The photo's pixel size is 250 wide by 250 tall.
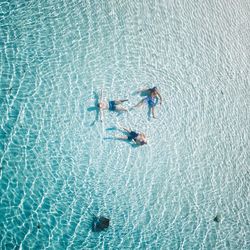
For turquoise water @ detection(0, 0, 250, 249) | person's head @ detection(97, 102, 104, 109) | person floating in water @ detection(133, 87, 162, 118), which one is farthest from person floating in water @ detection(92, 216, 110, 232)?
person floating in water @ detection(133, 87, 162, 118)

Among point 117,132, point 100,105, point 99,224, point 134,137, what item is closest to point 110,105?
point 100,105

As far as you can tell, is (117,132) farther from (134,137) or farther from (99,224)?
(99,224)

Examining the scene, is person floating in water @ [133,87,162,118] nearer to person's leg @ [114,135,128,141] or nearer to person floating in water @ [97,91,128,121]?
person floating in water @ [97,91,128,121]

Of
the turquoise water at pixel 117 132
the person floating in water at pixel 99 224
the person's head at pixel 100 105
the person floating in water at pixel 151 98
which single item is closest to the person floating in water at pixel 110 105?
the person's head at pixel 100 105

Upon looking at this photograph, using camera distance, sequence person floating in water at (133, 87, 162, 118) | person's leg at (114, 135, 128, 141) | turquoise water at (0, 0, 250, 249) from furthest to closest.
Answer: person floating in water at (133, 87, 162, 118) < person's leg at (114, 135, 128, 141) < turquoise water at (0, 0, 250, 249)

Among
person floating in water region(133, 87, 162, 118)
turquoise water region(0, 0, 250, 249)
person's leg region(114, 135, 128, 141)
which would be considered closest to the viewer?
turquoise water region(0, 0, 250, 249)

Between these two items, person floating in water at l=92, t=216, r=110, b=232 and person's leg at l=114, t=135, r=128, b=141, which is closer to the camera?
person floating in water at l=92, t=216, r=110, b=232

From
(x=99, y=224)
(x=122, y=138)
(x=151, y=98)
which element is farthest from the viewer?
(x=151, y=98)

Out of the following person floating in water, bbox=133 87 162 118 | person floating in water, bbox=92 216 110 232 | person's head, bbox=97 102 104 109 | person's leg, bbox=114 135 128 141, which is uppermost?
person floating in water, bbox=133 87 162 118
